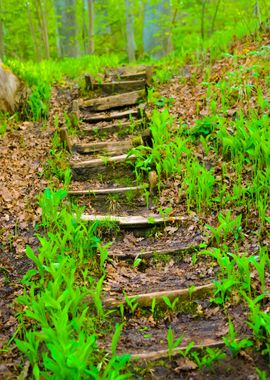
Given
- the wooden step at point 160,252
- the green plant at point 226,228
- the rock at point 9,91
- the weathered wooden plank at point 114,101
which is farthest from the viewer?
the weathered wooden plank at point 114,101

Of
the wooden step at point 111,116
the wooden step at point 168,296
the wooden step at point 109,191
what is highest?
the wooden step at point 111,116

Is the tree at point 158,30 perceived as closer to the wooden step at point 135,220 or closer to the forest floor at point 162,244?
the forest floor at point 162,244

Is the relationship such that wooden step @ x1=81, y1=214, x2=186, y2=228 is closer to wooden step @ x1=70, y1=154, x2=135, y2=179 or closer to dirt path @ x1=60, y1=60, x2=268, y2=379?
dirt path @ x1=60, y1=60, x2=268, y2=379

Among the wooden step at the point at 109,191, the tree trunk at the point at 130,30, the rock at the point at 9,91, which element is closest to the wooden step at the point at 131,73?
the rock at the point at 9,91

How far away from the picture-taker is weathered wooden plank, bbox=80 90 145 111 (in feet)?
23.2

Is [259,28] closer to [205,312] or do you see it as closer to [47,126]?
[47,126]

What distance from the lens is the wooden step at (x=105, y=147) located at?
568cm

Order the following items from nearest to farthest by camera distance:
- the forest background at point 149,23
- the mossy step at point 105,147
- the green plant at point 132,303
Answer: the green plant at point 132,303
the mossy step at point 105,147
the forest background at point 149,23

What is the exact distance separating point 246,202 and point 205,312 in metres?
1.49

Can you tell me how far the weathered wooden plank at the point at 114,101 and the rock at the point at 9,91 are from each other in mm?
1173

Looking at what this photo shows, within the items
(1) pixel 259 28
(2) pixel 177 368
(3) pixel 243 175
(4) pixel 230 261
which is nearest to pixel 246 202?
(3) pixel 243 175

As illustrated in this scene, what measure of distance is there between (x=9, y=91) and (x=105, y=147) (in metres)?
2.26

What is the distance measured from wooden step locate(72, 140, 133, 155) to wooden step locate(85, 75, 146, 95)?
6.95ft

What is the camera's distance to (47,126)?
651 centimetres
